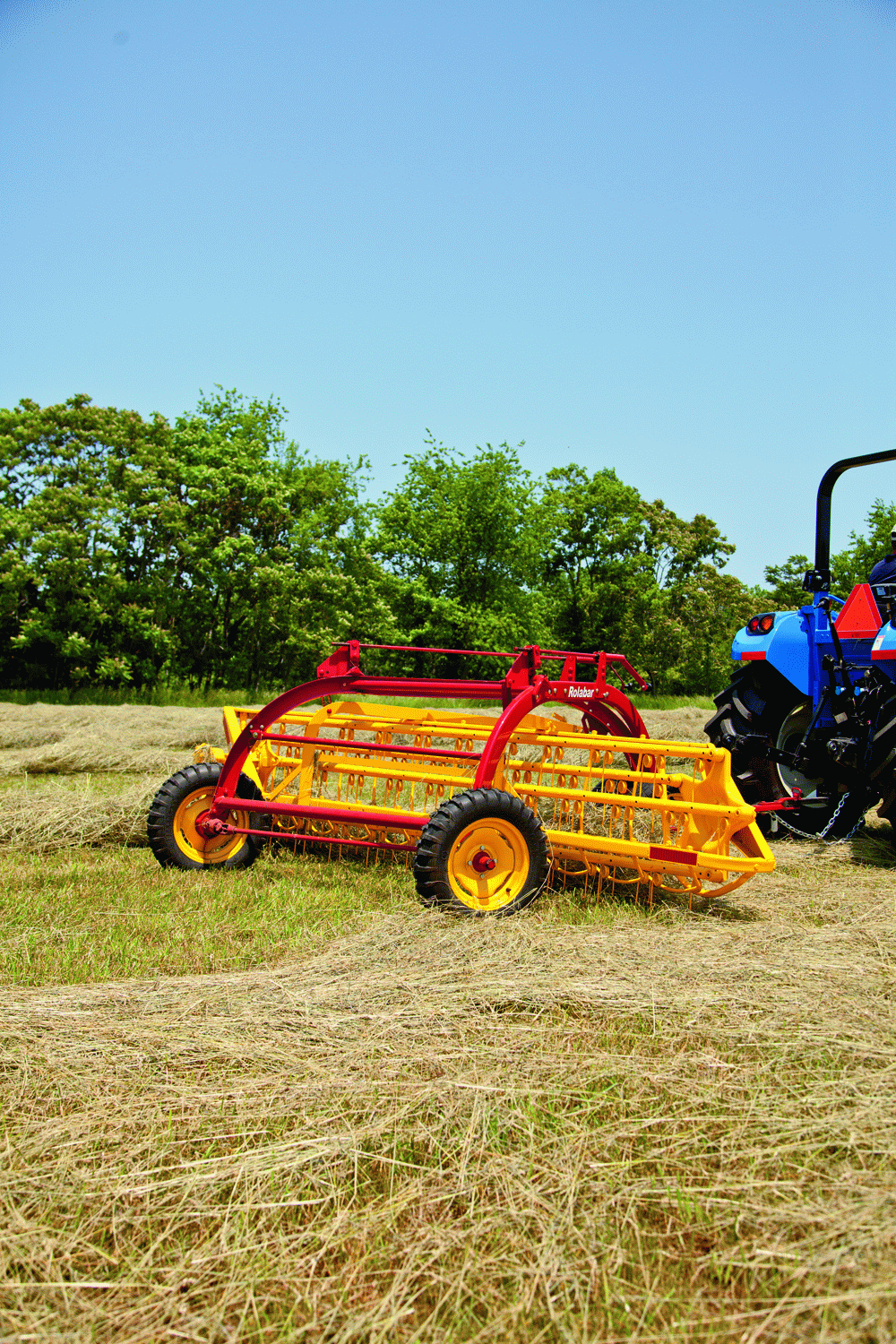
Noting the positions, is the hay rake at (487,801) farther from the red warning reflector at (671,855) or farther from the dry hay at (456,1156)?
the dry hay at (456,1156)

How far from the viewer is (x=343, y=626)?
23.8 m

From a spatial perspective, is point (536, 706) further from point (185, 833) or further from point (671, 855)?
point (185, 833)

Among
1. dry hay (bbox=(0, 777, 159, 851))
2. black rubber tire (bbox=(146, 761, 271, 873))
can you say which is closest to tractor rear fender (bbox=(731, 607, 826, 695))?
black rubber tire (bbox=(146, 761, 271, 873))

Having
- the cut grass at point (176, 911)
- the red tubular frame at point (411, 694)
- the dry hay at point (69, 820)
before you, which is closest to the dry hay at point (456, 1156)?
the cut grass at point (176, 911)

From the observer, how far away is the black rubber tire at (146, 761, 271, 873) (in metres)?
4.73

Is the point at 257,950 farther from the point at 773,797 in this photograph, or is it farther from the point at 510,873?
the point at 773,797

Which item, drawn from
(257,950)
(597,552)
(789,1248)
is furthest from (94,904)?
(597,552)

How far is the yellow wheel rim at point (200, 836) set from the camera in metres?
4.82

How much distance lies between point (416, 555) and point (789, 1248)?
98.7ft

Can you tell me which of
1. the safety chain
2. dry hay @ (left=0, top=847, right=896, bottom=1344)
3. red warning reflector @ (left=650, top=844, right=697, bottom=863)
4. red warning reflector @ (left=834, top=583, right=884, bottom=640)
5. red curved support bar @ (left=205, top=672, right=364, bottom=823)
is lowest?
dry hay @ (left=0, top=847, right=896, bottom=1344)

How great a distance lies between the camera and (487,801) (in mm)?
3969

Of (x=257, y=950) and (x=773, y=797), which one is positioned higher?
(x=773, y=797)

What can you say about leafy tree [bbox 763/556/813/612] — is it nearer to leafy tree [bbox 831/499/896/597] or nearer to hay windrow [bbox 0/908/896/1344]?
leafy tree [bbox 831/499/896/597]

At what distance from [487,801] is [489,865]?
0.99ft
